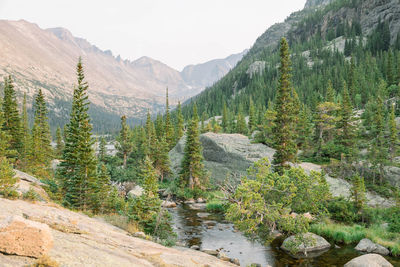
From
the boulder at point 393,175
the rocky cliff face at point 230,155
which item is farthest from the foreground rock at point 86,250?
the boulder at point 393,175

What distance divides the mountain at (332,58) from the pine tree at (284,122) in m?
57.6

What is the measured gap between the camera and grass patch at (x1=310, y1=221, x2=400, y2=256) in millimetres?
22516

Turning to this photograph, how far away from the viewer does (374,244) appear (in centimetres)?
2211

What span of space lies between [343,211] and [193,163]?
2506cm

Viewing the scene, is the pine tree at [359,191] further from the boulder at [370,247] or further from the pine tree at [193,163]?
the pine tree at [193,163]

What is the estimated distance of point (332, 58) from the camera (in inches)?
5300

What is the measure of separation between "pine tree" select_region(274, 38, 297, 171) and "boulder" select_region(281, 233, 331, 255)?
39.2ft

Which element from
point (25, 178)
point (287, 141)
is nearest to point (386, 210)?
point (287, 141)

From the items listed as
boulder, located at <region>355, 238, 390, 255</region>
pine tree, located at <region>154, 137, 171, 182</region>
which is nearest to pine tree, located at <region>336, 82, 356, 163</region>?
boulder, located at <region>355, 238, 390, 255</region>

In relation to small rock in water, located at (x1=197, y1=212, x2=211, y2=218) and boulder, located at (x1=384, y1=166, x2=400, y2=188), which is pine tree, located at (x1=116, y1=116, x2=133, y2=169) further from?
boulder, located at (x1=384, y1=166, x2=400, y2=188)

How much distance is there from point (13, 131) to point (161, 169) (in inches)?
1107

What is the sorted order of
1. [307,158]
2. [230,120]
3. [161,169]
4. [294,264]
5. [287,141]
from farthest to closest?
[230,120]
[161,169]
[307,158]
[287,141]
[294,264]

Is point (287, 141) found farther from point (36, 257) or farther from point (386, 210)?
point (36, 257)

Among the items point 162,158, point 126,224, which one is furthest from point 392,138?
point 126,224
